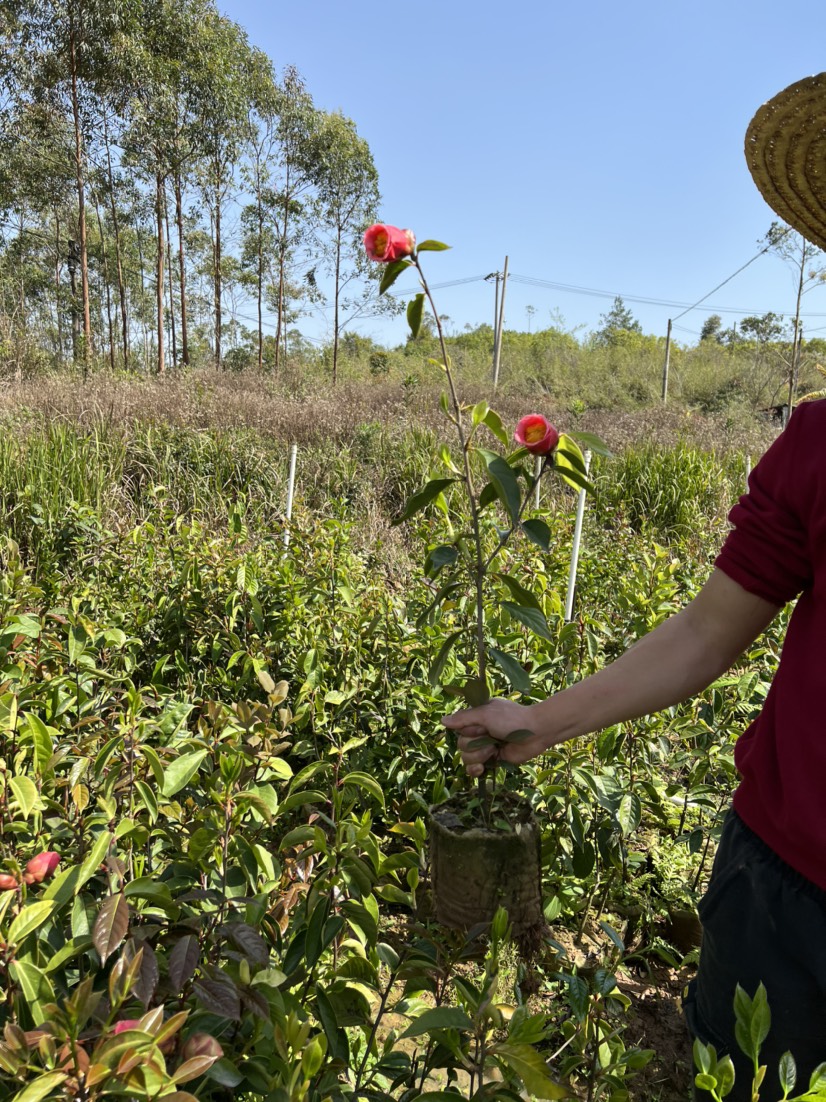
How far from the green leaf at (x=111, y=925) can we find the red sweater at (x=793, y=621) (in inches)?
28.7

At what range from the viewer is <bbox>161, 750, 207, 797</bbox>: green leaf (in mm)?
932

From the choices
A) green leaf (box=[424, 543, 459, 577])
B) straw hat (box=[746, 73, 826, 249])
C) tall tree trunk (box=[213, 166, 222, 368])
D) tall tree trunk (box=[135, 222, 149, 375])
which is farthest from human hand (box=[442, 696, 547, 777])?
tall tree trunk (box=[135, 222, 149, 375])

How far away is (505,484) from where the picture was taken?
3.47ft

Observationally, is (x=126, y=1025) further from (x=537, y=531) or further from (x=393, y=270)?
(x=393, y=270)

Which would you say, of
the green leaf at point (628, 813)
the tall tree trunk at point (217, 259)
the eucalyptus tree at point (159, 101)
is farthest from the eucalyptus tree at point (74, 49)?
the green leaf at point (628, 813)

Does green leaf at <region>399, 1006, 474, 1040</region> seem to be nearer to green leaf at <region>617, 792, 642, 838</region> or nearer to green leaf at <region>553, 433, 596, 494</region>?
green leaf at <region>553, 433, 596, 494</region>

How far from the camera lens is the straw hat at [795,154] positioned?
3.24 feet

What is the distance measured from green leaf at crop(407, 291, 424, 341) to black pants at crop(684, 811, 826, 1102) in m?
0.81

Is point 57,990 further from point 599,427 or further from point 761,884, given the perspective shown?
point 599,427

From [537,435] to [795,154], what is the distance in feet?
1.70

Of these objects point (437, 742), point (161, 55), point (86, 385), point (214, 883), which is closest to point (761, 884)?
point (214, 883)

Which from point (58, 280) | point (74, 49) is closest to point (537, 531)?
point (74, 49)

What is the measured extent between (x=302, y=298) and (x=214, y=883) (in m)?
25.1

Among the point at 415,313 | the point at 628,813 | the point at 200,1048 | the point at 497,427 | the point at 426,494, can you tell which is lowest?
the point at 628,813
